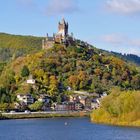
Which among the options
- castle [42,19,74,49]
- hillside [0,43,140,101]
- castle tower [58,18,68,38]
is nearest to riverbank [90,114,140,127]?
hillside [0,43,140,101]

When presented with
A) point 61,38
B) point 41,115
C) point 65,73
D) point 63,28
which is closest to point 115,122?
point 41,115

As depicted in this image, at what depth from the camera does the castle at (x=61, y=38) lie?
17675cm

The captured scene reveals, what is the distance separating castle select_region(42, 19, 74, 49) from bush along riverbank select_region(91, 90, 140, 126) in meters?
77.9

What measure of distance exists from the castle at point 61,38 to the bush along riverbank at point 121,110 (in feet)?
256

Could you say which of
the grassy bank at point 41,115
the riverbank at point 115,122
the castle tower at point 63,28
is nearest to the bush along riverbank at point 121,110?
the riverbank at point 115,122

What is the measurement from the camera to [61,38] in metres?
178

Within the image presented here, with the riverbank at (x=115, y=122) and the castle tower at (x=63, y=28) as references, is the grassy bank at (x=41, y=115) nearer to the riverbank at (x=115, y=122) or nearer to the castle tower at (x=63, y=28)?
the riverbank at (x=115, y=122)

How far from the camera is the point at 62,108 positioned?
6073 inches

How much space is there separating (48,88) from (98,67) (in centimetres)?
1834

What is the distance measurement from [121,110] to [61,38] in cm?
8799

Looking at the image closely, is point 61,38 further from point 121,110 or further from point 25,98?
point 121,110

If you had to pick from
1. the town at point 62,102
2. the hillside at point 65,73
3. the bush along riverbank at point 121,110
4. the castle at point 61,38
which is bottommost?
the bush along riverbank at point 121,110

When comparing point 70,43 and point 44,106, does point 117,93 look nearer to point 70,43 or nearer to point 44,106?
point 44,106

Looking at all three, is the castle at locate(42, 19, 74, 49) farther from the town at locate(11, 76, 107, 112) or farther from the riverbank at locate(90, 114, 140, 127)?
the riverbank at locate(90, 114, 140, 127)
